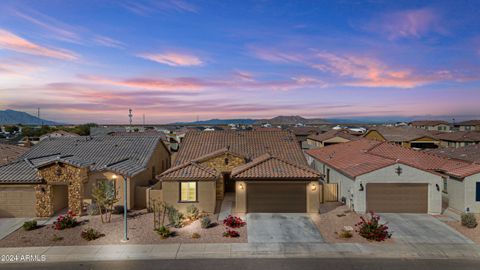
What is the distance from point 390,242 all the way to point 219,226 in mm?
8904

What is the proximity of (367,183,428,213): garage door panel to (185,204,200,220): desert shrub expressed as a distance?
1103 cm

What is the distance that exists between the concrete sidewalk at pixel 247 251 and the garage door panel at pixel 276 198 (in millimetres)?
5184

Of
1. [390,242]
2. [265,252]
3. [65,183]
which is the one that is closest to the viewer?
[265,252]

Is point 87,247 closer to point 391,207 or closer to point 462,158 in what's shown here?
point 391,207

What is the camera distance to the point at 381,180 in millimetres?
20375

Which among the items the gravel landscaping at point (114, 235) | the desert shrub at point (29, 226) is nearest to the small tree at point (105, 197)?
the gravel landscaping at point (114, 235)

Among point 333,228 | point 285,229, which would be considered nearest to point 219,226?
point 285,229

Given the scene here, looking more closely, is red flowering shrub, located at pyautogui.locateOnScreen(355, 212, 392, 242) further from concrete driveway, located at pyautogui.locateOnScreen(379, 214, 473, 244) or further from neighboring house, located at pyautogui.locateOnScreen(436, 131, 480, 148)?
neighboring house, located at pyautogui.locateOnScreen(436, 131, 480, 148)

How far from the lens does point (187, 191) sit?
2055 centimetres

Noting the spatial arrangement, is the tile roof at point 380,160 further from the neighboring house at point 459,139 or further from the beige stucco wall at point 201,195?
the neighboring house at point 459,139

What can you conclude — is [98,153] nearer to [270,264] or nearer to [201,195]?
[201,195]

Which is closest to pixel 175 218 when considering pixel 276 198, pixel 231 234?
pixel 231 234

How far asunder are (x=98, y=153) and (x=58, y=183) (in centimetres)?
586

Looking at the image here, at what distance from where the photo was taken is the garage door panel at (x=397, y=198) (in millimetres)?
20297
